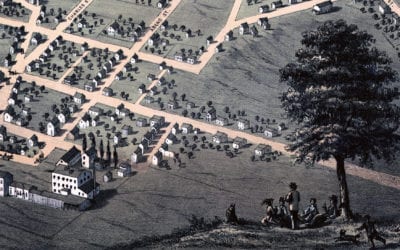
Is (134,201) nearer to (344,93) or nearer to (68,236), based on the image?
(68,236)

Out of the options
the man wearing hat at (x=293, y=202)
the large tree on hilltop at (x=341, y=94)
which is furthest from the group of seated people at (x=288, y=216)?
the large tree on hilltop at (x=341, y=94)

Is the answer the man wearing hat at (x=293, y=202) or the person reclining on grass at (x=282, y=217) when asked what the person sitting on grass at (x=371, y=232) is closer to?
the man wearing hat at (x=293, y=202)

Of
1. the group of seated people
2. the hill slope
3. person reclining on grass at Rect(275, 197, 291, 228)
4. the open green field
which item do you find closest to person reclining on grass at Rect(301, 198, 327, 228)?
the group of seated people

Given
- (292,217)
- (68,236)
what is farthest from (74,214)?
(292,217)

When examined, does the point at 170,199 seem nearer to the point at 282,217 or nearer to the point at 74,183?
the point at 74,183

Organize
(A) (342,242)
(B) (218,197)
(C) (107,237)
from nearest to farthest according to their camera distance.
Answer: (A) (342,242) < (C) (107,237) < (B) (218,197)

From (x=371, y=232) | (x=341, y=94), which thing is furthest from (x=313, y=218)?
(x=341, y=94)
